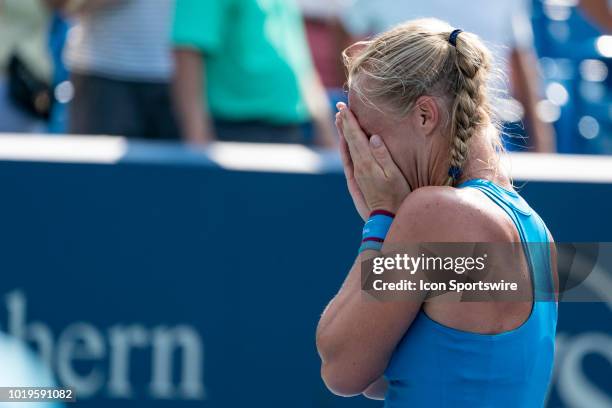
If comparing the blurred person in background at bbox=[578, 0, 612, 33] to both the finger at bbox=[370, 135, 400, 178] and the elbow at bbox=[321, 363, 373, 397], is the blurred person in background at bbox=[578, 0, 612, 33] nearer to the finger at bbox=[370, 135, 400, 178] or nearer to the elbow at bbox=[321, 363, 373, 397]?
the finger at bbox=[370, 135, 400, 178]

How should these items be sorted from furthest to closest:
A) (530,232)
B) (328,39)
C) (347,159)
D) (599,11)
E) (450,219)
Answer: (328,39) < (599,11) < (347,159) < (530,232) < (450,219)

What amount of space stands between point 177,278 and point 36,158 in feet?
2.04

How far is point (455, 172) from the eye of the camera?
71.0 inches

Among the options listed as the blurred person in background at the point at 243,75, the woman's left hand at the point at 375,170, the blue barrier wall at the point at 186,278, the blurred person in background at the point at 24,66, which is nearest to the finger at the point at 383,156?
the woman's left hand at the point at 375,170

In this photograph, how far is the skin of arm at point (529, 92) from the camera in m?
4.68

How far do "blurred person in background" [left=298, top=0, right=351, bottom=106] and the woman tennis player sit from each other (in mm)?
3172

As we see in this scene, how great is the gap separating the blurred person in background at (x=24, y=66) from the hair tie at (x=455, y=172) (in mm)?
3245

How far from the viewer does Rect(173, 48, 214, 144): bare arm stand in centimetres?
388

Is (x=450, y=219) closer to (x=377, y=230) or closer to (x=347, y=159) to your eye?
(x=377, y=230)

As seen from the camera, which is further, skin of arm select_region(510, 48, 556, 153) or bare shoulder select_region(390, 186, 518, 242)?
skin of arm select_region(510, 48, 556, 153)

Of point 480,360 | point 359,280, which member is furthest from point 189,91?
point 480,360

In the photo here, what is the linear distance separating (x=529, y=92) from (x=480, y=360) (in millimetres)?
3285

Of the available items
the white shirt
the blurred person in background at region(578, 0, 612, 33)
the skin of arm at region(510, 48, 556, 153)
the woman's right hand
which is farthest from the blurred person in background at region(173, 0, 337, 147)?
the woman's right hand

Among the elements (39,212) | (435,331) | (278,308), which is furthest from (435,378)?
(39,212)
